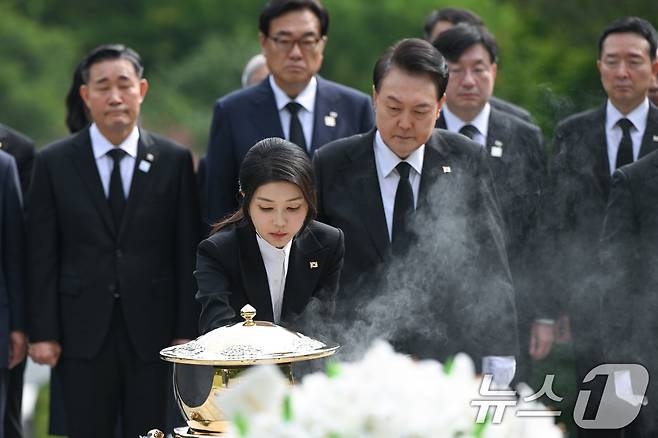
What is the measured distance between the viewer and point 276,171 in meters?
4.55

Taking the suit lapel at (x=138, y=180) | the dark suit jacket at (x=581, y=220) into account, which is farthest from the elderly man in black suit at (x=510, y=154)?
the suit lapel at (x=138, y=180)

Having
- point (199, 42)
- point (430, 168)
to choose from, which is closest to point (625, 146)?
point (430, 168)

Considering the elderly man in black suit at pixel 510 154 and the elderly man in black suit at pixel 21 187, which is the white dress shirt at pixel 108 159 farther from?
the elderly man in black suit at pixel 510 154

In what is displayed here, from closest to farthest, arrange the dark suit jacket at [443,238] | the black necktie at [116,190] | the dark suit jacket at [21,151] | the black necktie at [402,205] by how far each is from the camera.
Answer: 1. the dark suit jacket at [443,238]
2. the black necktie at [402,205]
3. the black necktie at [116,190]
4. the dark suit jacket at [21,151]

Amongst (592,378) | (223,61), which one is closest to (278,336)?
(592,378)

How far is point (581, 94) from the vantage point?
7980mm

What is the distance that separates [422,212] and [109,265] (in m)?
1.84

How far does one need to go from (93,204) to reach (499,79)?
61.3ft

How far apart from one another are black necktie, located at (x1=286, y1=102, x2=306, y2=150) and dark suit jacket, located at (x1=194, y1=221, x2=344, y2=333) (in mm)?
2039

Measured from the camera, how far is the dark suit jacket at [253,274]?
14.9 feet

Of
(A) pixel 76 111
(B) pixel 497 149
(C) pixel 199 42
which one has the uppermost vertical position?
(C) pixel 199 42

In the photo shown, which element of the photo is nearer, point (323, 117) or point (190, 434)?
point (190, 434)

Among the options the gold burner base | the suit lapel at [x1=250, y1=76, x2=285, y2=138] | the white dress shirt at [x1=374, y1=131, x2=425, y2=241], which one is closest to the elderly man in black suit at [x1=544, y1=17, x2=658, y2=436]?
the white dress shirt at [x1=374, y1=131, x2=425, y2=241]

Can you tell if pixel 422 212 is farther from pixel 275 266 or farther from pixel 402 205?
pixel 275 266
